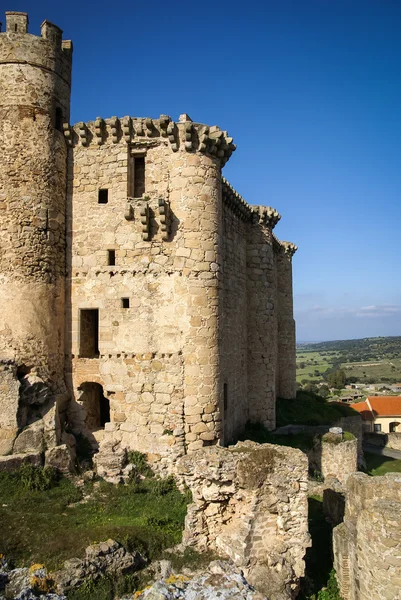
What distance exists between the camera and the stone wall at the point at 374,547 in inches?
285

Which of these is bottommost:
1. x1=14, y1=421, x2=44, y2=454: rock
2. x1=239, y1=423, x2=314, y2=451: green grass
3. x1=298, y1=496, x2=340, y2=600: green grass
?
x1=298, y1=496, x2=340, y2=600: green grass

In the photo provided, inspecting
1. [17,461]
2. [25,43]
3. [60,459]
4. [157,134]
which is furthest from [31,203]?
[60,459]

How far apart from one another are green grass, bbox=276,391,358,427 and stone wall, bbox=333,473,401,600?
1068 centimetres

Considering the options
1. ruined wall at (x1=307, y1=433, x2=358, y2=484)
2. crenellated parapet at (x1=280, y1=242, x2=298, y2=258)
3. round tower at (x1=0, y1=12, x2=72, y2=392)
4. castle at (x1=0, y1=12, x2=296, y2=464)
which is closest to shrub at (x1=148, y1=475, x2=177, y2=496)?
castle at (x1=0, y1=12, x2=296, y2=464)

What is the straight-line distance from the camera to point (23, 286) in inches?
503

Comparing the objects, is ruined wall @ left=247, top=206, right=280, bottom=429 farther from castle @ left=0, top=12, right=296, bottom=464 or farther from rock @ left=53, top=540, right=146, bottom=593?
rock @ left=53, top=540, right=146, bottom=593

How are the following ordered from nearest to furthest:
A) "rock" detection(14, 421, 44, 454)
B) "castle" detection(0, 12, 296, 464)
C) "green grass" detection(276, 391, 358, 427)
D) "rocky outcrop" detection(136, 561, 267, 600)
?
"rocky outcrop" detection(136, 561, 267, 600)
"rock" detection(14, 421, 44, 454)
"castle" detection(0, 12, 296, 464)
"green grass" detection(276, 391, 358, 427)

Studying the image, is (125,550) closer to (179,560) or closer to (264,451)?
(179,560)

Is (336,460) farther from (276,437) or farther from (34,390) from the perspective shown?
(34,390)

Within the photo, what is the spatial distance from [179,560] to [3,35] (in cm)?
1471

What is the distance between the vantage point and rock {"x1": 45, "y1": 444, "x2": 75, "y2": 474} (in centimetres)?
1166

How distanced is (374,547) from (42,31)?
1580cm

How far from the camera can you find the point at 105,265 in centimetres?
1355

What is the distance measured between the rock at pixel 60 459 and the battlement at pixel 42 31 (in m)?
11.9
